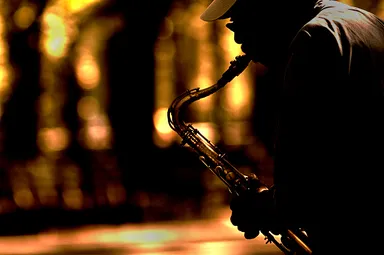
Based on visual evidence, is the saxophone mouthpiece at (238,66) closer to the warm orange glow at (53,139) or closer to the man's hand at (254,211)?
the man's hand at (254,211)

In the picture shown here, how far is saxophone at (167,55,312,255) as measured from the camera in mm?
2785

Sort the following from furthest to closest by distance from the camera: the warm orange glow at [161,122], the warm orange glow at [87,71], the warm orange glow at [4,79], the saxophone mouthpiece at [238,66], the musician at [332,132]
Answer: the warm orange glow at [161,122], the warm orange glow at [87,71], the warm orange glow at [4,79], the saxophone mouthpiece at [238,66], the musician at [332,132]

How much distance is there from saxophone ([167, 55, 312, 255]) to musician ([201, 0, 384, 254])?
20.9 inches

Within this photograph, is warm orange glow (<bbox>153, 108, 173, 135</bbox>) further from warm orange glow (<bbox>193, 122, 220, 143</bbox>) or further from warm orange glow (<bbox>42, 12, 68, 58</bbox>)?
warm orange glow (<bbox>42, 12, 68, 58</bbox>)

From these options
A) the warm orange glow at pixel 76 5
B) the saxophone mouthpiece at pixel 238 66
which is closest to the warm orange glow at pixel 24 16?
the warm orange glow at pixel 76 5

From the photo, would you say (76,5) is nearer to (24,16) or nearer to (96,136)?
(24,16)

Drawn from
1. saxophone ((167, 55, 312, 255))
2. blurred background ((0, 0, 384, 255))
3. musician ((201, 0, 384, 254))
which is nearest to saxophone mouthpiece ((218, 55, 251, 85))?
saxophone ((167, 55, 312, 255))

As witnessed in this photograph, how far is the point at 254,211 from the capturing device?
8.32ft

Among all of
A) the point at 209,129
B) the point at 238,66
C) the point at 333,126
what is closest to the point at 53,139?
the point at 209,129

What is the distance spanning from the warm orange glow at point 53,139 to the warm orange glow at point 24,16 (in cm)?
135

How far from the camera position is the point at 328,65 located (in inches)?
82.2

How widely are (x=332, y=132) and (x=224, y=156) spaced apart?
4.70 ft

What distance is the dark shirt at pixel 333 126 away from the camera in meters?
2.09

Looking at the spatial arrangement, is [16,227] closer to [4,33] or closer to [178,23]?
[4,33]
